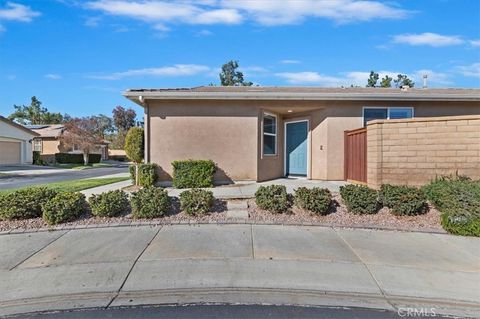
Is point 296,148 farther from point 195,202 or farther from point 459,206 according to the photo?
point 459,206

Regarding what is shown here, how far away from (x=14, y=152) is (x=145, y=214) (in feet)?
103

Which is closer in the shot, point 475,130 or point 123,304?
point 123,304

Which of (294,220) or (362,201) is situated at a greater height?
(362,201)

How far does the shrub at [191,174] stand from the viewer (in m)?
10.8

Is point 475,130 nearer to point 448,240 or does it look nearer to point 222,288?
point 448,240

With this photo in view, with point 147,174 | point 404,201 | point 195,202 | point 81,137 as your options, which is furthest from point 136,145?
point 81,137

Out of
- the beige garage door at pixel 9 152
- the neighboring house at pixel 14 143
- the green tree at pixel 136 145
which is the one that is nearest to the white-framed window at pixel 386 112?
the green tree at pixel 136 145

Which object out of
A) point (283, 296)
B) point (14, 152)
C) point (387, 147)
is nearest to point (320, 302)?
point (283, 296)

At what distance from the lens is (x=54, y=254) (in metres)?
5.24

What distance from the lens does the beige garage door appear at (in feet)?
99.6

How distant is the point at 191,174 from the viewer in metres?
10.8

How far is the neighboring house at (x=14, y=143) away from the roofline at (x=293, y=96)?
25674 mm

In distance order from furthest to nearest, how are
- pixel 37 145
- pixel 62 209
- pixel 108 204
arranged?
pixel 37 145 < pixel 108 204 < pixel 62 209

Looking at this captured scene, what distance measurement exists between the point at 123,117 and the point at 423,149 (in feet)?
187
